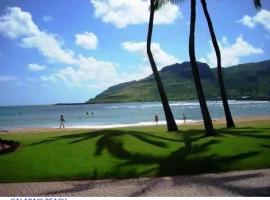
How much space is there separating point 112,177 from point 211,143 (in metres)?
4.58

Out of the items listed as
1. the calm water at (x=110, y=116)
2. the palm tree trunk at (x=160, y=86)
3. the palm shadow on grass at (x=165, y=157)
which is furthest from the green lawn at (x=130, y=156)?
the calm water at (x=110, y=116)

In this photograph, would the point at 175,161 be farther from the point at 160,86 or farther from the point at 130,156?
the point at 160,86

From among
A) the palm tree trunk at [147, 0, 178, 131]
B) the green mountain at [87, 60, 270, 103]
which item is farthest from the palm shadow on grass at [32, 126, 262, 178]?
the green mountain at [87, 60, 270, 103]

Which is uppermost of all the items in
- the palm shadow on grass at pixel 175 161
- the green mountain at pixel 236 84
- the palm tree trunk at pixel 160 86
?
the green mountain at pixel 236 84

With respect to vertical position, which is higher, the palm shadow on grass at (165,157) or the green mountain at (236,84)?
the green mountain at (236,84)

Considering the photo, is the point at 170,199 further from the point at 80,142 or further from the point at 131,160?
the point at 80,142

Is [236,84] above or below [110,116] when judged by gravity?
above

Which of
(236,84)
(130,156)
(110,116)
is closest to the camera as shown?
(130,156)

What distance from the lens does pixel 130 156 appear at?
37.7ft

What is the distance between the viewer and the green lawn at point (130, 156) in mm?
9992

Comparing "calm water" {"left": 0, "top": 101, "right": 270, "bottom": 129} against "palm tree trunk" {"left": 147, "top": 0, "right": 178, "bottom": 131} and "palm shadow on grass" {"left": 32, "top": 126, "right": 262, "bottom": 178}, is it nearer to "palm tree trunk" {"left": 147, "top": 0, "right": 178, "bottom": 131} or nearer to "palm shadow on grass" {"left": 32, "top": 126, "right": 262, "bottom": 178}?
"palm tree trunk" {"left": 147, "top": 0, "right": 178, "bottom": 131}

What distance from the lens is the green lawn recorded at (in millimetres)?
9992

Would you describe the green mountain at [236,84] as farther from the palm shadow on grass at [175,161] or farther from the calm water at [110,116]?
the palm shadow on grass at [175,161]

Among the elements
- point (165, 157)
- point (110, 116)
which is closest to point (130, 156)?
point (165, 157)
